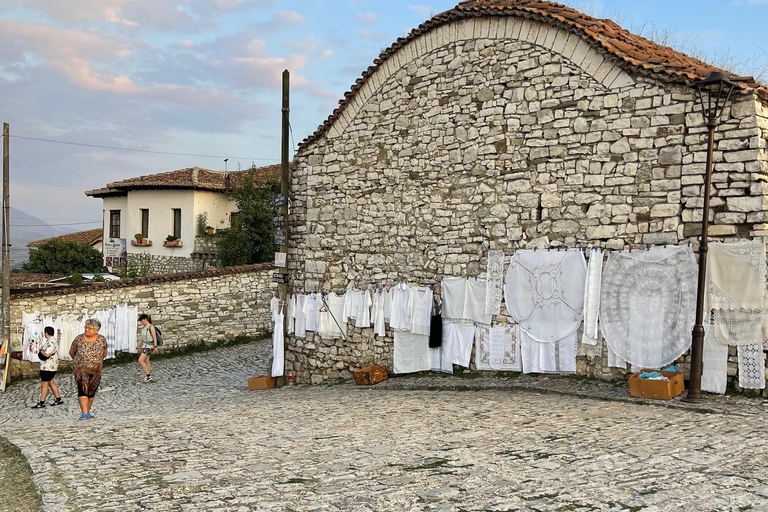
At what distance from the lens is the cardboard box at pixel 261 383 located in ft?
46.0

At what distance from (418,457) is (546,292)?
15.3 feet

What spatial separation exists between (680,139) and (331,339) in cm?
761

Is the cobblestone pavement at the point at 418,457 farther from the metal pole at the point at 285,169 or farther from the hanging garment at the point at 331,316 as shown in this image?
the metal pole at the point at 285,169

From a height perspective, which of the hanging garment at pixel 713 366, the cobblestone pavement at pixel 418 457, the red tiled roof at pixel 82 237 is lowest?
the cobblestone pavement at pixel 418 457

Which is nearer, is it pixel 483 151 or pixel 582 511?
pixel 582 511

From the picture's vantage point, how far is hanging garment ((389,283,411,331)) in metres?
12.1

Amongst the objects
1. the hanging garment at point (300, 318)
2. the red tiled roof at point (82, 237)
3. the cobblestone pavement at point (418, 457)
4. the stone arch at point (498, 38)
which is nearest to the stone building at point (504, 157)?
the stone arch at point (498, 38)

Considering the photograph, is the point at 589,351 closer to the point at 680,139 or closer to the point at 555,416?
the point at 555,416

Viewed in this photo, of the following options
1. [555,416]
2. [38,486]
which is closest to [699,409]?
[555,416]

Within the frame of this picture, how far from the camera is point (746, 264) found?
327 inches

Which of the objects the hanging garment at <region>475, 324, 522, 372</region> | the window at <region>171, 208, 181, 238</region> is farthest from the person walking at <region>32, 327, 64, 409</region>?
the window at <region>171, 208, 181, 238</region>

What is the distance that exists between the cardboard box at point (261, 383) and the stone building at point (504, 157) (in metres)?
0.62

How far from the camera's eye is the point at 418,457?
636cm

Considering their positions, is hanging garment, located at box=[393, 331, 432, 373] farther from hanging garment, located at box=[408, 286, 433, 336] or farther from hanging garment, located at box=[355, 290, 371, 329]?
hanging garment, located at box=[355, 290, 371, 329]
